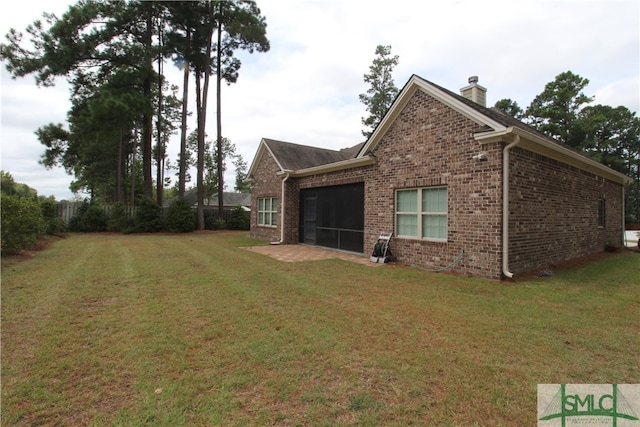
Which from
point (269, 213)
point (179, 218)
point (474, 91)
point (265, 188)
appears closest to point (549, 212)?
point (474, 91)

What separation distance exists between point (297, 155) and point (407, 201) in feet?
28.0

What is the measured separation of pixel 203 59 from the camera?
2280cm

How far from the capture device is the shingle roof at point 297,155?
15.0m

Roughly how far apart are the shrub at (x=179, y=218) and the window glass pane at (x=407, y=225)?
1547 centimetres

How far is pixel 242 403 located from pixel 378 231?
778 cm

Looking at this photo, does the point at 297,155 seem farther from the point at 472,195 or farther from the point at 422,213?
the point at 472,195

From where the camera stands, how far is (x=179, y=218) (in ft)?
64.8

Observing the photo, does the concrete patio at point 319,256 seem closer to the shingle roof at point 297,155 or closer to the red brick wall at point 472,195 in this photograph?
the red brick wall at point 472,195

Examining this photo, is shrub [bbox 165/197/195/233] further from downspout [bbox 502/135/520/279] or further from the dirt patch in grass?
the dirt patch in grass

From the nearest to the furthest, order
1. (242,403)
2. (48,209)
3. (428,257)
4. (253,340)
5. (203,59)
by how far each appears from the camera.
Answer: (242,403), (253,340), (428,257), (48,209), (203,59)

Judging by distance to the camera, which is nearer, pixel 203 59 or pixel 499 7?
pixel 499 7

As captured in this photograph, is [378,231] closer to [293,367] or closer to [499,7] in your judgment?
[499,7]

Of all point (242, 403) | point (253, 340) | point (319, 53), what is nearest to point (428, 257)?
point (253, 340)

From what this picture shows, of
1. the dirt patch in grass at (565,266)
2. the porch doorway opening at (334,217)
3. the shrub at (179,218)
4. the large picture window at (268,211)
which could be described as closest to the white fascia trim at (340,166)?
the porch doorway opening at (334,217)
